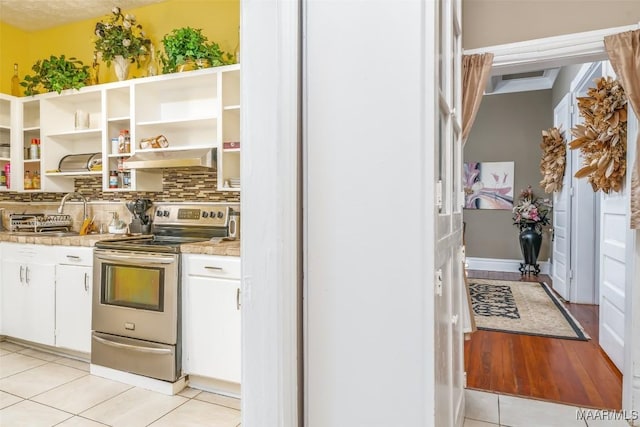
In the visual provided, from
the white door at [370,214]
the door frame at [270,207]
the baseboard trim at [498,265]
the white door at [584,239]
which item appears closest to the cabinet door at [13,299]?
the door frame at [270,207]

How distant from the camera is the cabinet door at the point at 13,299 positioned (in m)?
3.29

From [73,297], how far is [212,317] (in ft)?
4.14

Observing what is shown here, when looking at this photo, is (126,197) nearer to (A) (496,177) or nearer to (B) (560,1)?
(B) (560,1)

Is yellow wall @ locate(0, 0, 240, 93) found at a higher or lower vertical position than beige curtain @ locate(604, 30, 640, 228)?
higher

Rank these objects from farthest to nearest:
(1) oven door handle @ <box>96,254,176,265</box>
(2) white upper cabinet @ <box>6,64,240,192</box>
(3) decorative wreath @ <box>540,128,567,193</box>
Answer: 1. (3) decorative wreath @ <box>540,128,567,193</box>
2. (2) white upper cabinet @ <box>6,64,240,192</box>
3. (1) oven door handle @ <box>96,254,176,265</box>

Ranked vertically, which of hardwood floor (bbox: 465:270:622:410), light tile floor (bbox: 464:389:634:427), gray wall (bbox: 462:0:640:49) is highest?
gray wall (bbox: 462:0:640:49)

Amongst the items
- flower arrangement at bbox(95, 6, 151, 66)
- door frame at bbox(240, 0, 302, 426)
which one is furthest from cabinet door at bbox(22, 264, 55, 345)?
door frame at bbox(240, 0, 302, 426)

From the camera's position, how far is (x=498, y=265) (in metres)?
6.78

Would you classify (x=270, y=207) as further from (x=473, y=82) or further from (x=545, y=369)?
(x=545, y=369)

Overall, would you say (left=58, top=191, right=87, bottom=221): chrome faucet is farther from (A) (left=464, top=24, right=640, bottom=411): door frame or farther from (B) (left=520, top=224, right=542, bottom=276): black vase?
(B) (left=520, top=224, right=542, bottom=276): black vase

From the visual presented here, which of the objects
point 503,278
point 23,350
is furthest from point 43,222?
point 503,278

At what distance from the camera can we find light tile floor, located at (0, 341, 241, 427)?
2.25 meters

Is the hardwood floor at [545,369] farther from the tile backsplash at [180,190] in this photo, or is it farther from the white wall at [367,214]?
the tile backsplash at [180,190]

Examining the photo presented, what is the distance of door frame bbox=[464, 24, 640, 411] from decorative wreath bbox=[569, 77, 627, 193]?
0.18 metres
